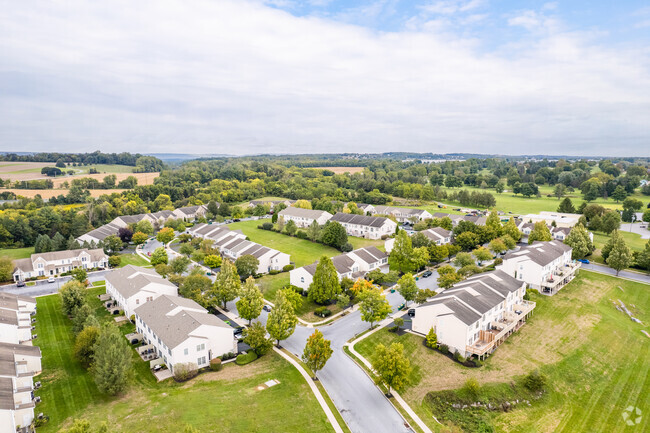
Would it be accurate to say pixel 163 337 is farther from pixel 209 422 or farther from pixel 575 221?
pixel 575 221

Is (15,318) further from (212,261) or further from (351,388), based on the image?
(351,388)

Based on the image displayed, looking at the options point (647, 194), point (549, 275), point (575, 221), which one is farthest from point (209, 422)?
point (647, 194)

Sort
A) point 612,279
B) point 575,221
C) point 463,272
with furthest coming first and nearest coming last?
point 575,221, point 612,279, point 463,272

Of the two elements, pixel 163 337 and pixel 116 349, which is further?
pixel 163 337

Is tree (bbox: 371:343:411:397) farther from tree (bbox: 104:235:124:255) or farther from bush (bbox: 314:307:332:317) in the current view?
tree (bbox: 104:235:124:255)

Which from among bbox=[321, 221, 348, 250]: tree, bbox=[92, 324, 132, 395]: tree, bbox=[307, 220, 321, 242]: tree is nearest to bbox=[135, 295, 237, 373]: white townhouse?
bbox=[92, 324, 132, 395]: tree

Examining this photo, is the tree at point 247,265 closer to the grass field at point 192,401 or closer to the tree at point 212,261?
the tree at point 212,261

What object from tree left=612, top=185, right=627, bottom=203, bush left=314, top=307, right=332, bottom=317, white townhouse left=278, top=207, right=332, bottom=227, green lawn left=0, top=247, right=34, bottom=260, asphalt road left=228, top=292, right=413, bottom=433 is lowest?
green lawn left=0, top=247, right=34, bottom=260
